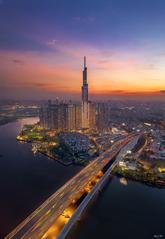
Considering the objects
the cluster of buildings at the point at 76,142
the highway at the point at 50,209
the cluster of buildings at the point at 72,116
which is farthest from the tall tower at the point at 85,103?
the highway at the point at 50,209

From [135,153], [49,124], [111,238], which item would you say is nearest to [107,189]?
[111,238]

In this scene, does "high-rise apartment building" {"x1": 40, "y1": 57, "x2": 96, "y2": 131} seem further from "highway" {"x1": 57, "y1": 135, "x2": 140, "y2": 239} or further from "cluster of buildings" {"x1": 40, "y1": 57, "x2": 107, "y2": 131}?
"highway" {"x1": 57, "y1": 135, "x2": 140, "y2": 239}

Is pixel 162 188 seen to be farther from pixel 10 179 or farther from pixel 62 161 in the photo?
pixel 10 179

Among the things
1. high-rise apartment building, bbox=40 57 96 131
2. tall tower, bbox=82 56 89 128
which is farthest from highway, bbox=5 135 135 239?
tall tower, bbox=82 56 89 128

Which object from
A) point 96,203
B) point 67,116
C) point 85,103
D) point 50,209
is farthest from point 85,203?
point 85,103

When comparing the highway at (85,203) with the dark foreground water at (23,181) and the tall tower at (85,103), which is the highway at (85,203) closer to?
the dark foreground water at (23,181)

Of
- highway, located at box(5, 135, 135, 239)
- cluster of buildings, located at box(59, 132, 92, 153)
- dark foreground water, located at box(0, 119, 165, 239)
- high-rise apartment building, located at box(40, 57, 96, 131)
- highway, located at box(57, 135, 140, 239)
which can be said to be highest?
high-rise apartment building, located at box(40, 57, 96, 131)

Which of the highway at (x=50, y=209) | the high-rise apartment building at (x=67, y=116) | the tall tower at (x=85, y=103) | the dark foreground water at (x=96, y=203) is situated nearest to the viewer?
the highway at (x=50, y=209)
